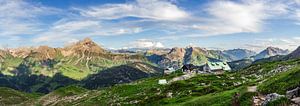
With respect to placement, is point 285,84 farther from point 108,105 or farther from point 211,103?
point 108,105

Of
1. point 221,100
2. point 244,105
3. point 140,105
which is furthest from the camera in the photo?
point 140,105

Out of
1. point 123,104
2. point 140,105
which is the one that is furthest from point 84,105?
point 140,105

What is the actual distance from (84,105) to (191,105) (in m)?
68.9

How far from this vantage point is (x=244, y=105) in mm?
40375

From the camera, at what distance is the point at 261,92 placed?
44969 millimetres

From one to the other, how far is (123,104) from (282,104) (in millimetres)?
67836

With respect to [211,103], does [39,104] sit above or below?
below

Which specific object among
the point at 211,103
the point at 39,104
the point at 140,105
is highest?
the point at 211,103

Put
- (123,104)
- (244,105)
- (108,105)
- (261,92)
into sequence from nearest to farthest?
(244,105) < (261,92) < (123,104) < (108,105)

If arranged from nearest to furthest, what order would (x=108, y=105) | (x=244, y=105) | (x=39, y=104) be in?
1. (x=244, y=105)
2. (x=108, y=105)
3. (x=39, y=104)

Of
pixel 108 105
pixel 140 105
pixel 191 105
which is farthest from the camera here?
pixel 108 105

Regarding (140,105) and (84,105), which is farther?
(84,105)

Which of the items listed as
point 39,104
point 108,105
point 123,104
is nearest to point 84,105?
point 108,105

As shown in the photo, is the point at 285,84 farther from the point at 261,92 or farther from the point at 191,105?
the point at 191,105
